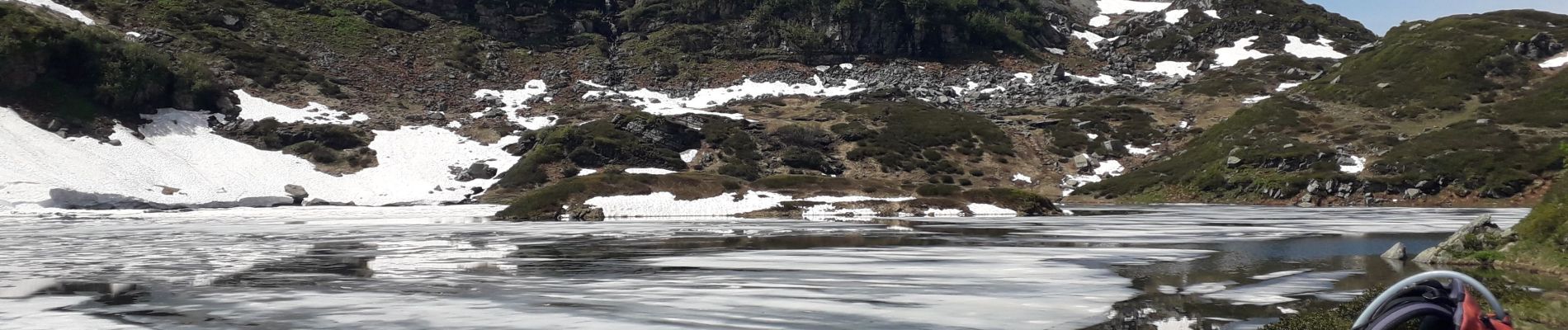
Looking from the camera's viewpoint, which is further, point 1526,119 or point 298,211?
point 1526,119

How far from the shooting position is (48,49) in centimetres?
6675

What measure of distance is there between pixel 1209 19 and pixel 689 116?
85605mm

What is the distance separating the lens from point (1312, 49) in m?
122

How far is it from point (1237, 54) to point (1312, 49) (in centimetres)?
964

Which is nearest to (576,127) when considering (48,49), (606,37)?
(48,49)

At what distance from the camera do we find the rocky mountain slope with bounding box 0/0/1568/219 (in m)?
57.6

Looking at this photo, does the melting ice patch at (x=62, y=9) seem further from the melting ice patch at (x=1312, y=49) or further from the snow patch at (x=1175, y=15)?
the melting ice patch at (x=1312, y=49)

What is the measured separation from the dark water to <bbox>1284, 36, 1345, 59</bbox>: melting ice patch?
9946 centimetres

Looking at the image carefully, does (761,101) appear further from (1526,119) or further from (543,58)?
(1526,119)

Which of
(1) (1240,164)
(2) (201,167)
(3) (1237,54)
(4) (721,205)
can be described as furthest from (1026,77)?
(2) (201,167)

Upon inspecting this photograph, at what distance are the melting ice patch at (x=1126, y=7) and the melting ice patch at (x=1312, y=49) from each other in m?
29.1

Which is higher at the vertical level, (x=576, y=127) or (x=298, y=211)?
(x=576, y=127)

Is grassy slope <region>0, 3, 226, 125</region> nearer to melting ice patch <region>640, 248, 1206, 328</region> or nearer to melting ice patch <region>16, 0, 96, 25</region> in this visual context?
melting ice patch <region>16, 0, 96, 25</region>

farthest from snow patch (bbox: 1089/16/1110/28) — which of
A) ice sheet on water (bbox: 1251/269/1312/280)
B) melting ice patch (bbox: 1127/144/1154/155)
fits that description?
ice sheet on water (bbox: 1251/269/1312/280)
